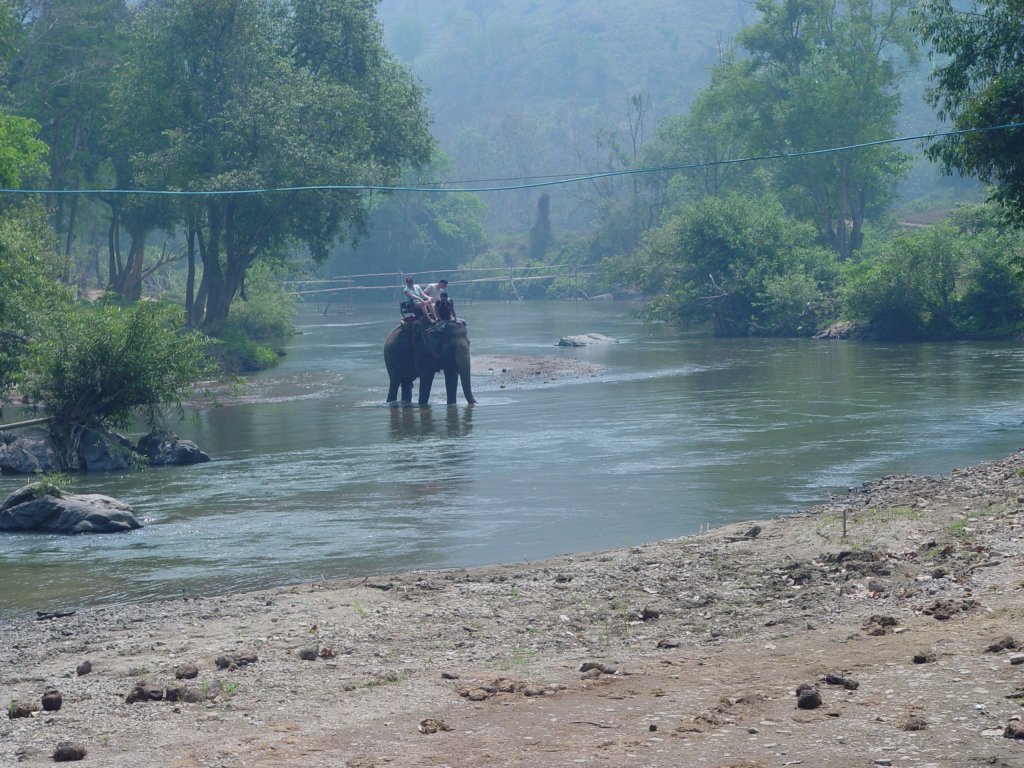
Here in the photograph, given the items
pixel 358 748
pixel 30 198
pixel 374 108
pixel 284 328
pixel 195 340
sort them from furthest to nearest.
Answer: pixel 284 328, pixel 374 108, pixel 30 198, pixel 195 340, pixel 358 748

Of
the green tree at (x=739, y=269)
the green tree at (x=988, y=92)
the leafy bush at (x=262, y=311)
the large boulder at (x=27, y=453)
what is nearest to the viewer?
the green tree at (x=988, y=92)

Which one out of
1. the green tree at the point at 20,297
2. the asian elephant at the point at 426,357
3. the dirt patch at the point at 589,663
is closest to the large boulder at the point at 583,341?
the asian elephant at the point at 426,357

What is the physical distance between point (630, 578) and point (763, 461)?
23.8 feet

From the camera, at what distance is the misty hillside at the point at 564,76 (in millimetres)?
121438

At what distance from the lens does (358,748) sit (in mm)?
5965

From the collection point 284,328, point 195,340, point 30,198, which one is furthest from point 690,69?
point 195,340

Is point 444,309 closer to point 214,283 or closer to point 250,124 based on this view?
point 250,124

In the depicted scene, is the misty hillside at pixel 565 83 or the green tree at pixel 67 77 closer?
the green tree at pixel 67 77

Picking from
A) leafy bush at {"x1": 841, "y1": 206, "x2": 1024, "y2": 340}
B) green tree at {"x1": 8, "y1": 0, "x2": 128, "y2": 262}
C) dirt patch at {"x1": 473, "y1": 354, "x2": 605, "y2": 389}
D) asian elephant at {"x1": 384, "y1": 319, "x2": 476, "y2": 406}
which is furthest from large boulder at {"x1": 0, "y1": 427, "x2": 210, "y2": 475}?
leafy bush at {"x1": 841, "y1": 206, "x2": 1024, "y2": 340}

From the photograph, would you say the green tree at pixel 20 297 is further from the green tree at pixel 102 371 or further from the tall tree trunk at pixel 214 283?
the tall tree trunk at pixel 214 283

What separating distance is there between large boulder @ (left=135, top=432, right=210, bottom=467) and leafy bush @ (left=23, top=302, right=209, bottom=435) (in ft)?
0.99

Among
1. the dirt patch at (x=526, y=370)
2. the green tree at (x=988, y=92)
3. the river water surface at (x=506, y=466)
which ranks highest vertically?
the green tree at (x=988, y=92)

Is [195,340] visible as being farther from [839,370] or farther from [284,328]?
[284,328]

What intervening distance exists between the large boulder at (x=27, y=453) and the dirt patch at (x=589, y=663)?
912 centimetres
